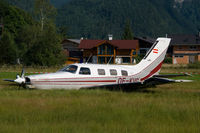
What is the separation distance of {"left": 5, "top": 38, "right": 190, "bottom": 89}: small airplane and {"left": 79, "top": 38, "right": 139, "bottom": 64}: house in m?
56.8

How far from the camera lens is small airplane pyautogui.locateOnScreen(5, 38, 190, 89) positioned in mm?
14477

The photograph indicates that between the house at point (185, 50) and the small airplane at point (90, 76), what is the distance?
6457 cm

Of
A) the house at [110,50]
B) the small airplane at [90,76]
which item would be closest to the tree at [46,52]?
the small airplane at [90,76]

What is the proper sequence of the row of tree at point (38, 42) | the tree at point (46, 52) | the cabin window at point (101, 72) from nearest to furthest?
1. the cabin window at point (101, 72)
2. the tree at point (46, 52)
3. the row of tree at point (38, 42)

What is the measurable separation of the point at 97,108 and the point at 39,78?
5206 millimetres

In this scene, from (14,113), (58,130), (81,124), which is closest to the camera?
(58,130)

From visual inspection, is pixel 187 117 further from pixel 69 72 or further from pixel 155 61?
pixel 155 61

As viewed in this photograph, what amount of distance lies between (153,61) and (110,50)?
188ft

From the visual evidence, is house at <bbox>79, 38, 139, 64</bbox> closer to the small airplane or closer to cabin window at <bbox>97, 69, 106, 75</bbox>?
the small airplane

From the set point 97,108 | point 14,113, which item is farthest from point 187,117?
point 14,113

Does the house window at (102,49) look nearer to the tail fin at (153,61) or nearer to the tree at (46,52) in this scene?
the tree at (46,52)

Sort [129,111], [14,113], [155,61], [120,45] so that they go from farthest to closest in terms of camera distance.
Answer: [120,45] → [155,61] → [129,111] → [14,113]

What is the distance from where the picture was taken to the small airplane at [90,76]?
14.5 m

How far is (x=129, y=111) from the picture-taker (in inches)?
379
